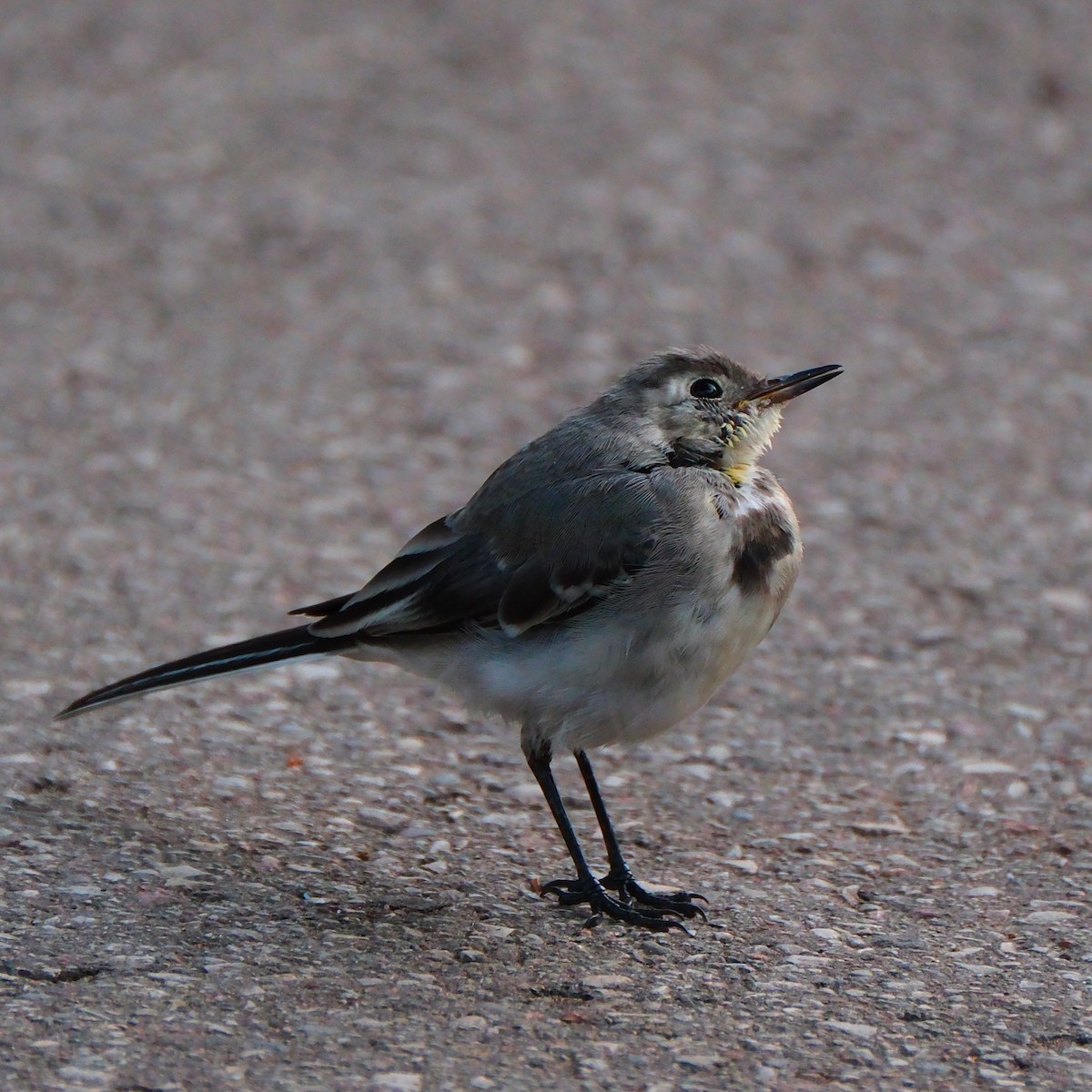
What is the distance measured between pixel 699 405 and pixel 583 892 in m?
1.43

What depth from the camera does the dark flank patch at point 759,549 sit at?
14.7 feet

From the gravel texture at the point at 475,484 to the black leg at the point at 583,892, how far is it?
0.05 metres

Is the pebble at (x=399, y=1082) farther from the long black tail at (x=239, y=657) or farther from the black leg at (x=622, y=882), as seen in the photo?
the long black tail at (x=239, y=657)

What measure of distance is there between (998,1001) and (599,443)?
1.82m

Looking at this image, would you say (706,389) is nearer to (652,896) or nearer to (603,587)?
(603,587)

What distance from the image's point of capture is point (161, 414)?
8.16 metres

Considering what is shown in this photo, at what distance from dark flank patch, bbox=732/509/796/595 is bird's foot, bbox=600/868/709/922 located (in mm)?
869

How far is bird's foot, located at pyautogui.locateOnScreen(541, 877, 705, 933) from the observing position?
14.7 feet

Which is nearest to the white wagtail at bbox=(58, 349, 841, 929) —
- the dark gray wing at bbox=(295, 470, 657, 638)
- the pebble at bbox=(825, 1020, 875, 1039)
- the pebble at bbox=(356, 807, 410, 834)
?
the dark gray wing at bbox=(295, 470, 657, 638)

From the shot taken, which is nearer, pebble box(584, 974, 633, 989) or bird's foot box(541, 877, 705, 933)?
pebble box(584, 974, 633, 989)

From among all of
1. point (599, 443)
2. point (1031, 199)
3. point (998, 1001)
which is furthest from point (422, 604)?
point (1031, 199)

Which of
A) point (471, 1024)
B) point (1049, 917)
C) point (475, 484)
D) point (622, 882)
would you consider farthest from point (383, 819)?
point (475, 484)

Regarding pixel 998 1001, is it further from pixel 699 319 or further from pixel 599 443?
pixel 699 319

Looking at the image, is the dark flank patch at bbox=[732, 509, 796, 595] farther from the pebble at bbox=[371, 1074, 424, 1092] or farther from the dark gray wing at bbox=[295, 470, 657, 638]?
the pebble at bbox=[371, 1074, 424, 1092]
